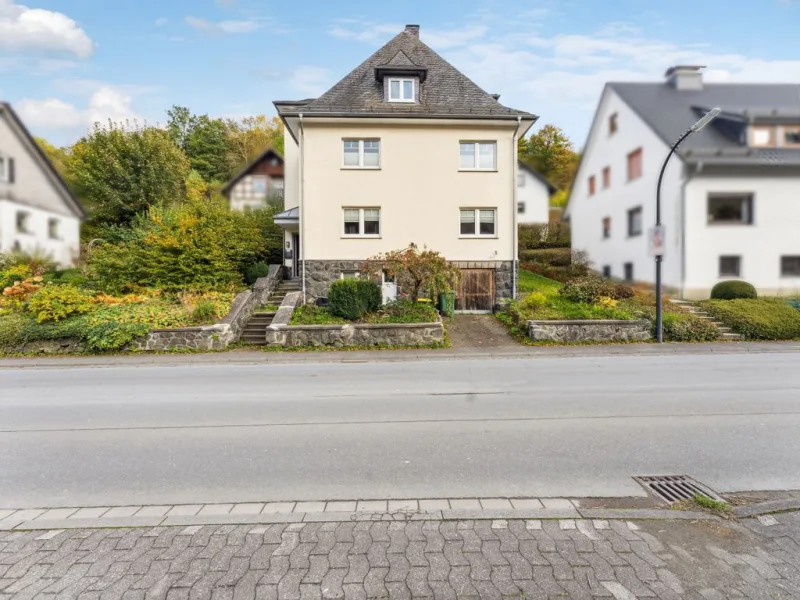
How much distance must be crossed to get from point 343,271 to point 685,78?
1425 centimetres

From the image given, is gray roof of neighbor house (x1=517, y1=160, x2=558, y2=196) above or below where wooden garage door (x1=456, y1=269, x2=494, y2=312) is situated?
above

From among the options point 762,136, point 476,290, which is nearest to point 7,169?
point 476,290

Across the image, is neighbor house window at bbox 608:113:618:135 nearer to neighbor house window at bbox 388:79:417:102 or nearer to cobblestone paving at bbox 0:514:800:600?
neighbor house window at bbox 388:79:417:102

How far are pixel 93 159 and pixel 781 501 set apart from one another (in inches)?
766

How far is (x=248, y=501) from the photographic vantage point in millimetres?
3520

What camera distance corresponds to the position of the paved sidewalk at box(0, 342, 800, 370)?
11.2 m

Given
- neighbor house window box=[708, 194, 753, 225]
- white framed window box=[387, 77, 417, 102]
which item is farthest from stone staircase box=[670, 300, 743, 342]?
white framed window box=[387, 77, 417, 102]

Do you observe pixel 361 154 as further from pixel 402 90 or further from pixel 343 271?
pixel 343 271

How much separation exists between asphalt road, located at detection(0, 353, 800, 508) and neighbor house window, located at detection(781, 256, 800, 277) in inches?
281

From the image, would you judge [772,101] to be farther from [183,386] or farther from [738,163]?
[183,386]

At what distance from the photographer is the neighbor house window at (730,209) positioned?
1353 cm

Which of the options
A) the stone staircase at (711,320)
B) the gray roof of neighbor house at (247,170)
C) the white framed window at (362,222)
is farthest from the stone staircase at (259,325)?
the stone staircase at (711,320)

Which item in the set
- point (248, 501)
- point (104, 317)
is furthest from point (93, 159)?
point (248, 501)

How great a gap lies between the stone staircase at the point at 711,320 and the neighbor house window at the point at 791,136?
5.46 m
